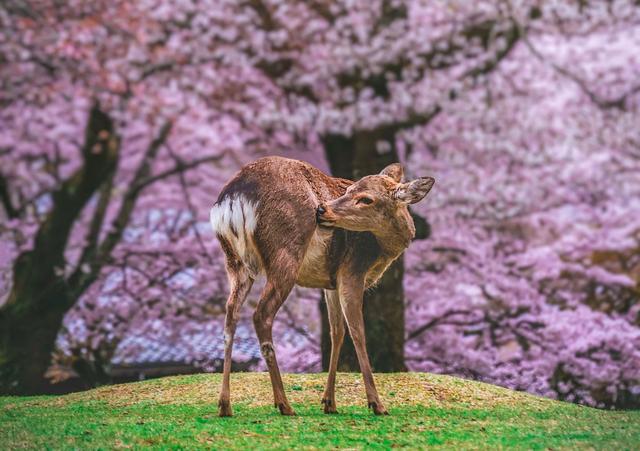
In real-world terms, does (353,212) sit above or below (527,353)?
above

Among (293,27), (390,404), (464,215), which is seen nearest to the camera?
(390,404)

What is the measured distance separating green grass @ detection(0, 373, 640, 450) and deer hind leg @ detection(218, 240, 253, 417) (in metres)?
0.18

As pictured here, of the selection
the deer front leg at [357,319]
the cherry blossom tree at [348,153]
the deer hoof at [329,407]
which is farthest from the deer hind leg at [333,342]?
the cherry blossom tree at [348,153]

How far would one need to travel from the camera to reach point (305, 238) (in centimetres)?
612

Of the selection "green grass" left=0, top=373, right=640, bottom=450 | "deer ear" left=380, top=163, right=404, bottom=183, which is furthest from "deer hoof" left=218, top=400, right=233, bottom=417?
"deer ear" left=380, top=163, right=404, bottom=183

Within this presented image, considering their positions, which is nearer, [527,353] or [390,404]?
[390,404]

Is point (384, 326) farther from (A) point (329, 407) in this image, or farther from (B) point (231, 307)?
(B) point (231, 307)

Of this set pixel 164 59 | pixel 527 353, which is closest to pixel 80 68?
pixel 164 59

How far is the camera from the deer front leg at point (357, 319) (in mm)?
6266

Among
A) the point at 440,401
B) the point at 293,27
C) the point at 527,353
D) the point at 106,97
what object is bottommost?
the point at 527,353

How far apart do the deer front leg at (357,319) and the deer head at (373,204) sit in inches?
18.1

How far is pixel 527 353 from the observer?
44.7 ft

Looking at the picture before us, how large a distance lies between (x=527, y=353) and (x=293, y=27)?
7.10 meters

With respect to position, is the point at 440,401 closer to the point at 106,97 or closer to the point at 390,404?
the point at 390,404
